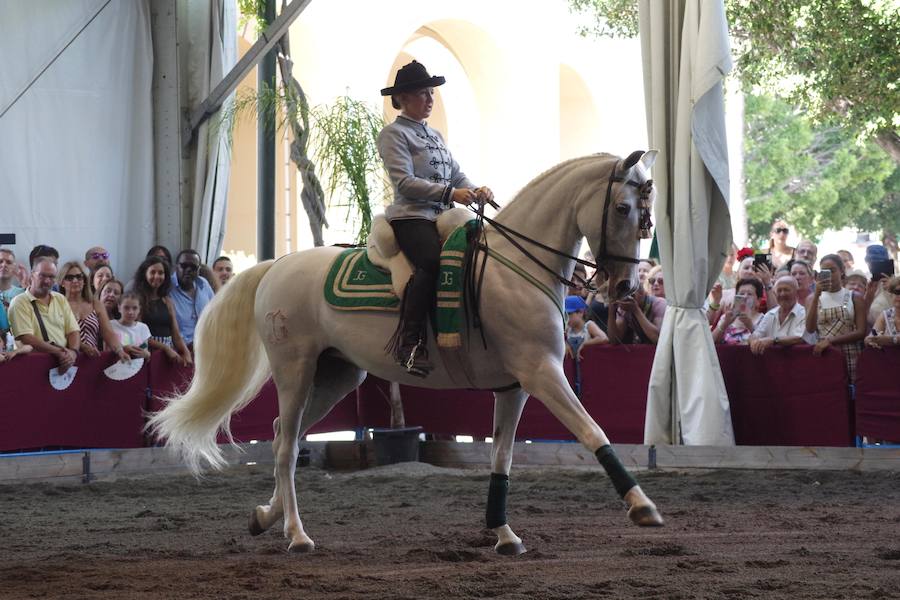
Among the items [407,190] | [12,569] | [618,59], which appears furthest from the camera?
[618,59]

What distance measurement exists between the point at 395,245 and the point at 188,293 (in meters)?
4.98

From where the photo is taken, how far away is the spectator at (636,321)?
1016 cm

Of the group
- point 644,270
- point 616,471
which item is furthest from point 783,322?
point 616,471

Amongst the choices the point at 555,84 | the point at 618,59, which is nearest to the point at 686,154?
the point at 555,84

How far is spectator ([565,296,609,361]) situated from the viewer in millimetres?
10306

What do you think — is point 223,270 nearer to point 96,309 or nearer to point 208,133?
point 208,133

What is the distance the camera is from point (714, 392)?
30.5ft

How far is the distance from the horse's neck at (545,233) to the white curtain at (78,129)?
7270 millimetres

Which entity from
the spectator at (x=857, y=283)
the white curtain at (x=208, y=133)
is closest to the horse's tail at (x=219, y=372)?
the spectator at (x=857, y=283)

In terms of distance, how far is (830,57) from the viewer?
1678cm

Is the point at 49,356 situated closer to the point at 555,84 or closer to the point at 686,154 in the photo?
the point at 686,154

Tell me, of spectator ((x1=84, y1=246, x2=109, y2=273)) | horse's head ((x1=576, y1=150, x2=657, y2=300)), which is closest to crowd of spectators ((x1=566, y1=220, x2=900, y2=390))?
horse's head ((x1=576, y1=150, x2=657, y2=300))

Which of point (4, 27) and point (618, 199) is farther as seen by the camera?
point (4, 27)

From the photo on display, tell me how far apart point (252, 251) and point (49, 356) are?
1214 cm
